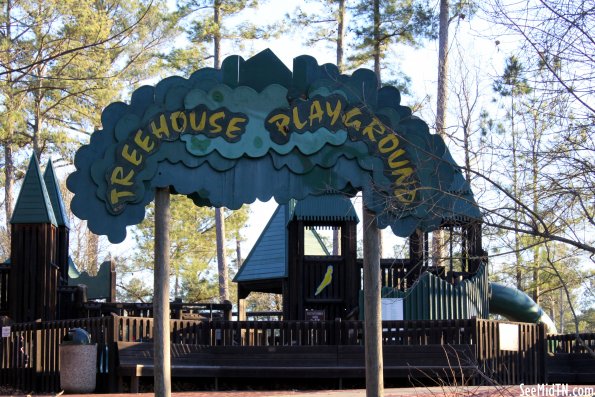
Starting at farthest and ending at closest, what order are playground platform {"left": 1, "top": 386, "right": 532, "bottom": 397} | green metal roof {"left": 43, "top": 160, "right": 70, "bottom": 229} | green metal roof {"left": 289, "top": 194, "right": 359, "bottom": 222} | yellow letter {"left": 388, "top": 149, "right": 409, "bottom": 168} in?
green metal roof {"left": 43, "top": 160, "right": 70, "bottom": 229} < green metal roof {"left": 289, "top": 194, "right": 359, "bottom": 222} < playground platform {"left": 1, "top": 386, "right": 532, "bottom": 397} < yellow letter {"left": 388, "top": 149, "right": 409, "bottom": 168}

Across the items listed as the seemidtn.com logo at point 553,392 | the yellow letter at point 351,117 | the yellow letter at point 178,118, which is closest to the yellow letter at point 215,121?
the yellow letter at point 178,118

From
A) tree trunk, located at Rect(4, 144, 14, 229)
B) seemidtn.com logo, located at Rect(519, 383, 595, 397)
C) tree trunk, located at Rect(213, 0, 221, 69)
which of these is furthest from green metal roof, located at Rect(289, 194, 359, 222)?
tree trunk, located at Rect(4, 144, 14, 229)

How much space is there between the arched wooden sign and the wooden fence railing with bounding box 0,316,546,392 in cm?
656

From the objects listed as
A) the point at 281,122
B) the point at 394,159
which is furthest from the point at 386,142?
the point at 281,122

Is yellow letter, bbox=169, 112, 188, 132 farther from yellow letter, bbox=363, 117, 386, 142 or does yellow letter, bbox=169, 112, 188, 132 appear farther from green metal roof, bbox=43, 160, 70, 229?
green metal roof, bbox=43, 160, 70, 229

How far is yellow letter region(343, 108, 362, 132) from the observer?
12258 millimetres

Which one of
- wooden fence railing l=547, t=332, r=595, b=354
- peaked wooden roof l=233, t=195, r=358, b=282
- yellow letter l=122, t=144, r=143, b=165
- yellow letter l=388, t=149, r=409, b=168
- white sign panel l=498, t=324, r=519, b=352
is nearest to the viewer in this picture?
yellow letter l=388, t=149, r=409, b=168

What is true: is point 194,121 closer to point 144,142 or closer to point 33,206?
point 144,142

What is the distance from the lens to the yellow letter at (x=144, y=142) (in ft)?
40.1

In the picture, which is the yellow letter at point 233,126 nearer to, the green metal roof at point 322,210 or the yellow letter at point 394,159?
the yellow letter at point 394,159

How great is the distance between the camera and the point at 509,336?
2030cm

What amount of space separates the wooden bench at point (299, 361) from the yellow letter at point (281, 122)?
724 cm

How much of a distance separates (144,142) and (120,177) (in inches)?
20.1

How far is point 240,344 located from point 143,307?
5.39 metres
